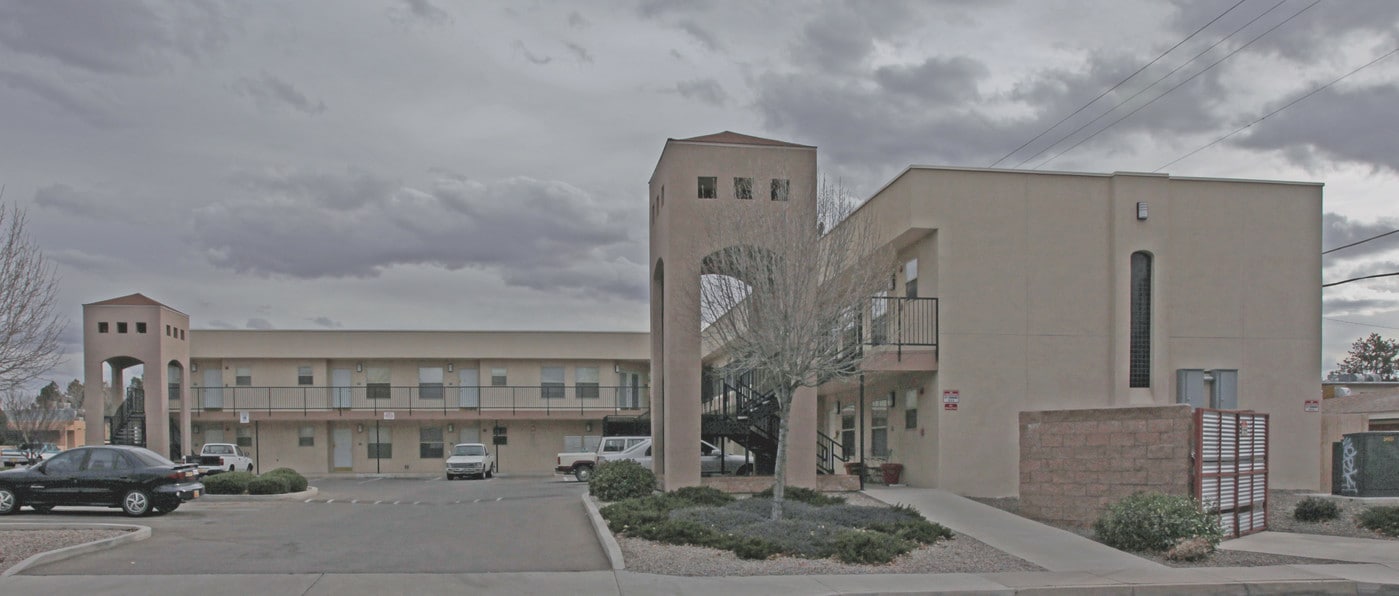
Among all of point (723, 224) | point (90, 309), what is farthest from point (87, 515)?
point (90, 309)

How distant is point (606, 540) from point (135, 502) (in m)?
10.8

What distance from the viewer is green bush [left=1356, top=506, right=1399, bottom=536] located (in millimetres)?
16953

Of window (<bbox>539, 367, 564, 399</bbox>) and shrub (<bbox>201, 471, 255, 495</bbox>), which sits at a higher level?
window (<bbox>539, 367, 564, 399</bbox>)

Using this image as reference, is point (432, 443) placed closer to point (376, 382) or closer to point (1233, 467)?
point (376, 382)

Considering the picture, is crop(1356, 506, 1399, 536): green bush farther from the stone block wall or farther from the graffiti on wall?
the graffiti on wall

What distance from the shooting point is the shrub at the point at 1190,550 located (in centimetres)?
1407

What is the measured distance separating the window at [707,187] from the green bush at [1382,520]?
12.4 meters

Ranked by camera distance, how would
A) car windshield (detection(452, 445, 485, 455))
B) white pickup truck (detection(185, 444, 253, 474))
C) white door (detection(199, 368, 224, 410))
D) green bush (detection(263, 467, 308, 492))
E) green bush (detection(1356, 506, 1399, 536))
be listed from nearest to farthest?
1. green bush (detection(1356, 506, 1399, 536))
2. green bush (detection(263, 467, 308, 492))
3. white pickup truck (detection(185, 444, 253, 474))
4. car windshield (detection(452, 445, 485, 455))
5. white door (detection(199, 368, 224, 410))

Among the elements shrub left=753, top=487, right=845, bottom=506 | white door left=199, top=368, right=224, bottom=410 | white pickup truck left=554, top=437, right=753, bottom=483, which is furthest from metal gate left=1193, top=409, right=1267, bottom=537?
white door left=199, top=368, right=224, bottom=410

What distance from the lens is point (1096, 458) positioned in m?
17.1

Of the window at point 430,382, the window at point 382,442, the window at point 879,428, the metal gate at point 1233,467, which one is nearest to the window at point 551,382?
the window at point 430,382

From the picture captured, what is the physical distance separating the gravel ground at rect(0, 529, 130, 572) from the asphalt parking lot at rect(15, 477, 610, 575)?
0.52m

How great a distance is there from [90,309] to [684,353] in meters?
26.7

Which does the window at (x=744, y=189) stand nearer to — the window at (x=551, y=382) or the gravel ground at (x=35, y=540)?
the gravel ground at (x=35, y=540)
